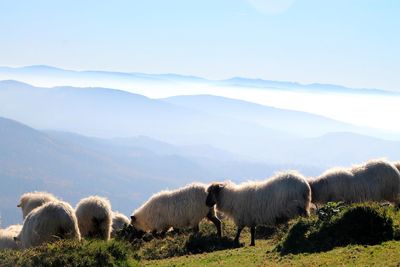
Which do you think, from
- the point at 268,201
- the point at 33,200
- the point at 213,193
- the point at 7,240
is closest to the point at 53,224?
the point at 7,240

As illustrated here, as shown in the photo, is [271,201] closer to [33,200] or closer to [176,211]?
[176,211]

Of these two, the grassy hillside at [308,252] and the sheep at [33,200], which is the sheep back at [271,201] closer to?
the grassy hillside at [308,252]

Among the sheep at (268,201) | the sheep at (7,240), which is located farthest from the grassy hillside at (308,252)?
the sheep at (7,240)

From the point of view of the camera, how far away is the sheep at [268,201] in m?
22.5

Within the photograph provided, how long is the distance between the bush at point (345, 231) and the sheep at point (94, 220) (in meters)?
10.1

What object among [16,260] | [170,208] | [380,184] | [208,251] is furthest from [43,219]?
[380,184]

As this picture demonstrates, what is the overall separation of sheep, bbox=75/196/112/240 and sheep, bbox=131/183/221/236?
421cm

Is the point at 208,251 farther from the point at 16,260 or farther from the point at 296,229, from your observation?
the point at 16,260

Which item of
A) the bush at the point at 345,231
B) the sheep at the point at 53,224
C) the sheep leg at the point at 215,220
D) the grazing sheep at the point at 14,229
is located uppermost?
the bush at the point at 345,231

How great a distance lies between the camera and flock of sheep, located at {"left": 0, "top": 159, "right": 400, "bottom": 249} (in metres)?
20.3

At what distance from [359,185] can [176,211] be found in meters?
9.65

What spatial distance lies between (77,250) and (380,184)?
15.9 m

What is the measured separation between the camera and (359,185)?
24844mm

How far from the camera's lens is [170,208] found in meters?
27.6
